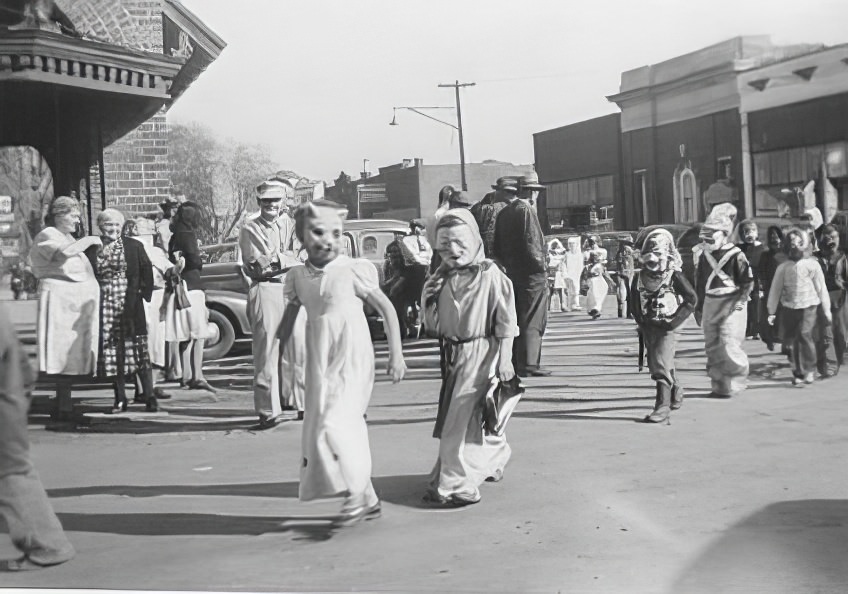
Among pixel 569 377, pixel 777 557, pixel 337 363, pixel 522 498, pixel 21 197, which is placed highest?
pixel 21 197

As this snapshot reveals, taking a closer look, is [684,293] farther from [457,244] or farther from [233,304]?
[233,304]

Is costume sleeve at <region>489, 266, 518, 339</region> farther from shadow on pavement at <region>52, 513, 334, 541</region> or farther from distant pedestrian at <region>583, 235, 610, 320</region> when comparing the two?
shadow on pavement at <region>52, 513, 334, 541</region>

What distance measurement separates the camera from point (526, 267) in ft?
19.1

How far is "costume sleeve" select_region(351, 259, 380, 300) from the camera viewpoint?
15.0 feet

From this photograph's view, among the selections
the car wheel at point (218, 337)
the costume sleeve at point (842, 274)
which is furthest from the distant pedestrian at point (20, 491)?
the costume sleeve at point (842, 274)

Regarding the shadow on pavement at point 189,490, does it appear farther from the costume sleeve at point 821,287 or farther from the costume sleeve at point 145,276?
the costume sleeve at point 821,287

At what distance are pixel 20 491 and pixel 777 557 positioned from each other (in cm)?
264

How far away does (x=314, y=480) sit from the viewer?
448 cm

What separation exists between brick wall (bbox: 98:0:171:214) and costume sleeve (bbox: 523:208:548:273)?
1642 mm

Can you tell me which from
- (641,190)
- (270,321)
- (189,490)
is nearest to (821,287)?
(641,190)

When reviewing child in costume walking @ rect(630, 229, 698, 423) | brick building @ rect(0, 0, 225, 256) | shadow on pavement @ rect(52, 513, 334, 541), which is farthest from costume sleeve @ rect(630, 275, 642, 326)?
brick building @ rect(0, 0, 225, 256)

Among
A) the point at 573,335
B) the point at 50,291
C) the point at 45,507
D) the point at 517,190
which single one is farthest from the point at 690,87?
the point at 50,291

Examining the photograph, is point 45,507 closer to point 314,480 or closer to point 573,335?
point 314,480

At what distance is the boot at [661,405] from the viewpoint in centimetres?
575
